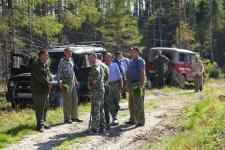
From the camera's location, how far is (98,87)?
1180 centimetres

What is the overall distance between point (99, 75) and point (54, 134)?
169cm

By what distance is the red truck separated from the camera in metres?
26.7

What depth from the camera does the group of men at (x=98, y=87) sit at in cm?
1180

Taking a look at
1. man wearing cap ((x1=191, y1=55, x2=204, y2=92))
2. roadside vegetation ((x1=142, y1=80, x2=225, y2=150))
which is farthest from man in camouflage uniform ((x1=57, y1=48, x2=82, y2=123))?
man wearing cap ((x1=191, y1=55, x2=204, y2=92))

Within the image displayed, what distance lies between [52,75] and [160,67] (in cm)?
1004

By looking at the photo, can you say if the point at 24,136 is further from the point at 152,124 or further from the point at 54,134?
the point at 152,124

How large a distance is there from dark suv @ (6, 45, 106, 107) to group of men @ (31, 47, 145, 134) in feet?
8.18

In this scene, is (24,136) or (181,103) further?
(181,103)

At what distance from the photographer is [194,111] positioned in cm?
1486

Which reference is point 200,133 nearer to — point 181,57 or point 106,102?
point 106,102

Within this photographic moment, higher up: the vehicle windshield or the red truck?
the vehicle windshield

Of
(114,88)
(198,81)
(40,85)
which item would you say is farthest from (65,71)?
(198,81)

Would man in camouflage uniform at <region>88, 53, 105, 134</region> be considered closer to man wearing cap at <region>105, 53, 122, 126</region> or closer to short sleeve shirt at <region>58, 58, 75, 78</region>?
man wearing cap at <region>105, 53, 122, 126</region>

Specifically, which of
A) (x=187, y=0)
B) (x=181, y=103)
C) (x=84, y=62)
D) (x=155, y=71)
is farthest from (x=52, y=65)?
(x=187, y=0)
